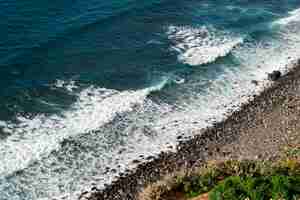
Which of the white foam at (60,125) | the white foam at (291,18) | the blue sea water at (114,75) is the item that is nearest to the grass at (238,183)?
the blue sea water at (114,75)

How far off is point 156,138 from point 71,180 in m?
6.51

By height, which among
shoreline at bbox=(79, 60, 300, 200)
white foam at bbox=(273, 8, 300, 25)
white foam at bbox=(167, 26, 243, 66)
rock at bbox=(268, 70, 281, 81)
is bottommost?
shoreline at bbox=(79, 60, 300, 200)

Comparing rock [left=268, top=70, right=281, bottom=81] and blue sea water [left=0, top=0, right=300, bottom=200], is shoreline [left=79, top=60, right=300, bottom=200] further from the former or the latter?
rock [left=268, top=70, right=281, bottom=81]

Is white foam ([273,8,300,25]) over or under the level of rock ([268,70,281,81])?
over

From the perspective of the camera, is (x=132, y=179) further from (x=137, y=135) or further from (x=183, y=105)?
(x=183, y=105)

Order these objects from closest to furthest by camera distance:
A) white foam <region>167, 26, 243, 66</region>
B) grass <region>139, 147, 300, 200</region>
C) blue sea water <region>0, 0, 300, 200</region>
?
1. grass <region>139, 147, 300, 200</region>
2. blue sea water <region>0, 0, 300, 200</region>
3. white foam <region>167, 26, 243, 66</region>

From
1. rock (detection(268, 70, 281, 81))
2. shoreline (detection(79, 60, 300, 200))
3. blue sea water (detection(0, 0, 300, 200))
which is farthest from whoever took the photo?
rock (detection(268, 70, 281, 81))

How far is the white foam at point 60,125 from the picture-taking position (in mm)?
36094

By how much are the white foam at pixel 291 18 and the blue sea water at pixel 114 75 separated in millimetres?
186

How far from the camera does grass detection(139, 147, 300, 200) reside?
23.6 metres

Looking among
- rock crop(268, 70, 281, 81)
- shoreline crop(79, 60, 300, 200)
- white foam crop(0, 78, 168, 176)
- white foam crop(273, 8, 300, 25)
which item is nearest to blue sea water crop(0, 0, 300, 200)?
white foam crop(0, 78, 168, 176)

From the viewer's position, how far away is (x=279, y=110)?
40.1 metres

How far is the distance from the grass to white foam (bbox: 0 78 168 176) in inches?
393

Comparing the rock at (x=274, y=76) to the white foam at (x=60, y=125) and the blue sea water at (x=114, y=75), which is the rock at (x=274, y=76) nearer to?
the blue sea water at (x=114, y=75)
